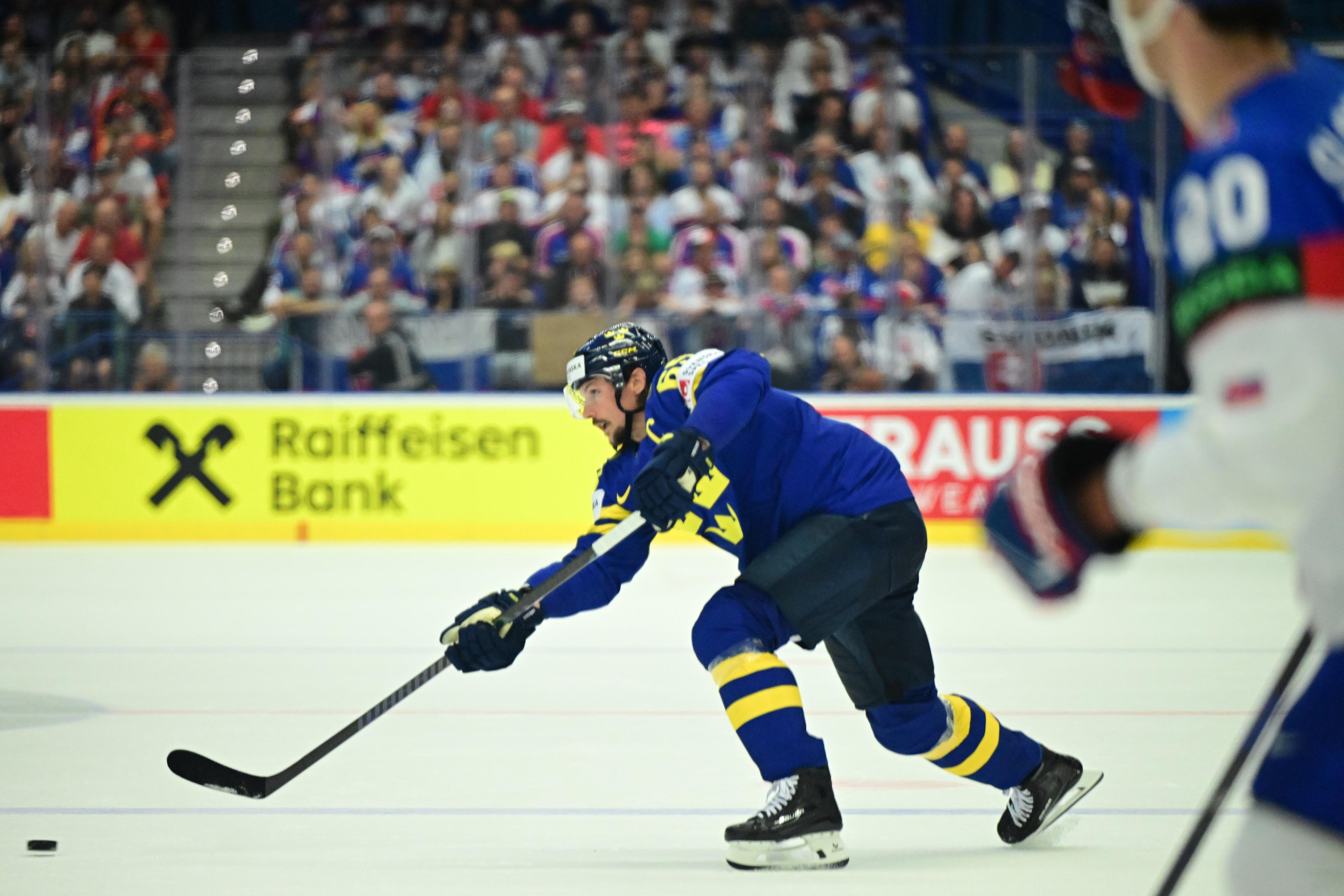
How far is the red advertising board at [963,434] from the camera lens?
32.6 feet

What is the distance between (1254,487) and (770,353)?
8387mm

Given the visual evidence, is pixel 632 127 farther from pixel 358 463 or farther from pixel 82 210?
pixel 82 210

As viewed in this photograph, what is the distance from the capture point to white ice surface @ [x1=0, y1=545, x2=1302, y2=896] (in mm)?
3412

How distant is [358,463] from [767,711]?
23.4 feet

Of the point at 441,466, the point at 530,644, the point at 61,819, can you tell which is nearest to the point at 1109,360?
the point at 441,466

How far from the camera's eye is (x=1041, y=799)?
3.58m

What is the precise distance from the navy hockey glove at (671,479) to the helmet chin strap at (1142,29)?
1.57 m

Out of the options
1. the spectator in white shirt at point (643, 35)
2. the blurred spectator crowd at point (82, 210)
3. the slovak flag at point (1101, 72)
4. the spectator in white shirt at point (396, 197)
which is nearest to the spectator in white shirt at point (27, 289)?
the blurred spectator crowd at point (82, 210)

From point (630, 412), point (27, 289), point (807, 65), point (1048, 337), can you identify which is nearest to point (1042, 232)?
point (1048, 337)

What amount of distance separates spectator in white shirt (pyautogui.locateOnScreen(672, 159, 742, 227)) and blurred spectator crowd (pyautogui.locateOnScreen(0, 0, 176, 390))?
10.7 ft

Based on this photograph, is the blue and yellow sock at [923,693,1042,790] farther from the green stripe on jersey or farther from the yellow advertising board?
the yellow advertising board

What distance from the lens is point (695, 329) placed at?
32.1 feet

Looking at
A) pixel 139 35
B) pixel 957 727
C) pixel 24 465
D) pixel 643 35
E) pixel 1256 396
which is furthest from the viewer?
pixel 139 35

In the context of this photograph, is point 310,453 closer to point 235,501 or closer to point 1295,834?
point 235,501
